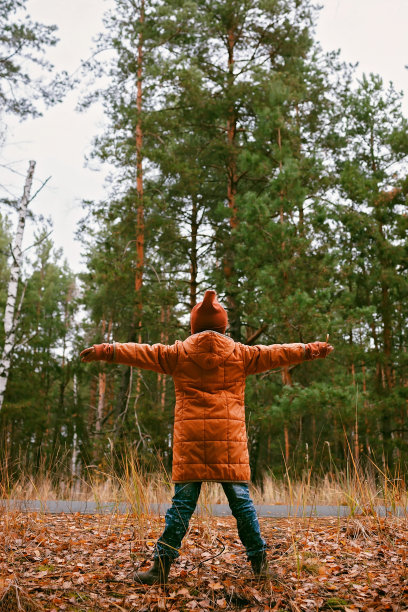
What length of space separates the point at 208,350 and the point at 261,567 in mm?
1398

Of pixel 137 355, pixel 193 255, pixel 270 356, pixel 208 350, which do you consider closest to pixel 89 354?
pixel 137 355

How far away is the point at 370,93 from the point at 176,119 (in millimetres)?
6264

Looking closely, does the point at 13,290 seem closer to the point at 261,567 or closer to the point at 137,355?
the point at 137,355

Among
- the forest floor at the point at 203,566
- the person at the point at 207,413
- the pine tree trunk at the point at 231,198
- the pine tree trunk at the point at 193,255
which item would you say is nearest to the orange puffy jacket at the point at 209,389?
the person at the point at 207,413

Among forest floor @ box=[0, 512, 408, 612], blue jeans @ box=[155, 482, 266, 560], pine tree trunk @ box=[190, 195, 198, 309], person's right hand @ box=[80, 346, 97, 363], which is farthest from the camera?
pine tree trunk @ box=[190, 195, 198, 309]

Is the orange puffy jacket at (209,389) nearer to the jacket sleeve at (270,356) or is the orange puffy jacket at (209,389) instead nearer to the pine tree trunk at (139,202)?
the jacket sleeve at (270,356)

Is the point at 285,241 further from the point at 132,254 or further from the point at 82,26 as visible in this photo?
the point at 82,26

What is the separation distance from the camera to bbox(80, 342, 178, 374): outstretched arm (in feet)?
11.0

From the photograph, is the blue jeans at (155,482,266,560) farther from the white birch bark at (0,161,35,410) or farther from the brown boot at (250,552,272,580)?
the white birch bark at (0,161,35,410)

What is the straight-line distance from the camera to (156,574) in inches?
129

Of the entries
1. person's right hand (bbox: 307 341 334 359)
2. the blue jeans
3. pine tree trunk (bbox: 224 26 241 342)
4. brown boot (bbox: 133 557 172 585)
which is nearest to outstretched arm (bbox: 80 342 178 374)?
the blue jeans

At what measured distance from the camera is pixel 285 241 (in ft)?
39.1

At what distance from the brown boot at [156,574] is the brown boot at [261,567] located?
543 millimetres

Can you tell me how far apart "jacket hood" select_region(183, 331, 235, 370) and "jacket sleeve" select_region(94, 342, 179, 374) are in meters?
0.12
